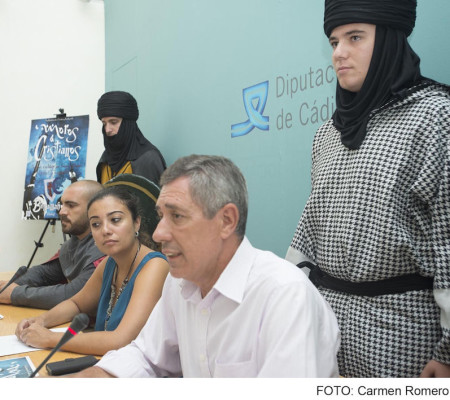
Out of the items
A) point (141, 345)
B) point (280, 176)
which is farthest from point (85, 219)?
point (141, 345)

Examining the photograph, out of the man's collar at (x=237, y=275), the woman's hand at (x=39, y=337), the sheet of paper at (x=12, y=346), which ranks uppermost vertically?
the man's collar at (x=237, y=275)

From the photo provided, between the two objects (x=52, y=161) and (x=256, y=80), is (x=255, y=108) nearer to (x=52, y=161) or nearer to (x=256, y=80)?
(x=256, y=80)

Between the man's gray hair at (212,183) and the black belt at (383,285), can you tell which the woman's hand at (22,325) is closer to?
the man's gray hair at (212,183)

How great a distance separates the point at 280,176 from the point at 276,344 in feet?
5.00

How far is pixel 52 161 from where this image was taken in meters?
4.20

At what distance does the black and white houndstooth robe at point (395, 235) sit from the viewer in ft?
4.05

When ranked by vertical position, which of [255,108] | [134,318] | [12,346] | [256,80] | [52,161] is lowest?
[12,346]

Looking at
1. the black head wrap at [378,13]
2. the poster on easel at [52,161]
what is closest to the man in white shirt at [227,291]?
the black head wrap at [378,13]

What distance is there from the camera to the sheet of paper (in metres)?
1.58

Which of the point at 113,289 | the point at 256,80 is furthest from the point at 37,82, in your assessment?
the point at 113,289

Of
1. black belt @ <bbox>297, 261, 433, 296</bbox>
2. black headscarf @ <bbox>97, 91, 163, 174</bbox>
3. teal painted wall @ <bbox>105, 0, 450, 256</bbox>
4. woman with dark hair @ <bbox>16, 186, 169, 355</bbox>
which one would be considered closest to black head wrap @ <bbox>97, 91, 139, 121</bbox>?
black headscarf @ <bbox>97, 91, 163, 174</bbox>

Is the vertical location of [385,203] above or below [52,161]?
below

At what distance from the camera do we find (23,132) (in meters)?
4.50

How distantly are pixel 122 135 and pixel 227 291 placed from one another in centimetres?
240
